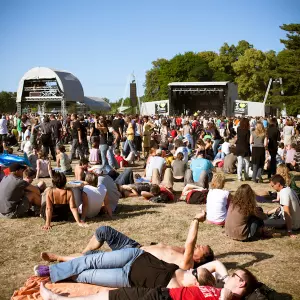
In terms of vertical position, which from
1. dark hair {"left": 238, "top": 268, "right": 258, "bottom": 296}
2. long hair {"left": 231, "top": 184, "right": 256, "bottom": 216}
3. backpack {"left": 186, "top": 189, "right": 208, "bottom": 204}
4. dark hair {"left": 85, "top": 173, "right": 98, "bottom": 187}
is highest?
dark hair {"left": 85, "top": 173, "right": 98, "bottom": 187}

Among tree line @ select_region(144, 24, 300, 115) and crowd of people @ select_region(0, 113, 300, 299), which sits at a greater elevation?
tree line @ select_region(144, 24, 300, 115)

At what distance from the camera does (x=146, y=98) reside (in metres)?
69.4

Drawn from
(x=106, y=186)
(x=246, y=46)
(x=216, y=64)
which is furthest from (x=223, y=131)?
(x=246, y=46)

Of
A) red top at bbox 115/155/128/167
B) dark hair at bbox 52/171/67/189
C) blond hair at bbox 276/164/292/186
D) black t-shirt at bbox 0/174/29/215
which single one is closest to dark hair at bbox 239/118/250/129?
blond hair at bbox 276/164/292/186

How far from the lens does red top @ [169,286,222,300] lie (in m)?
3.11

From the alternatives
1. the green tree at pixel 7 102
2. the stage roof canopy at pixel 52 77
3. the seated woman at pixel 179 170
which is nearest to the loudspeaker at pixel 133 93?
the stage roof canopy at pixel 52 77

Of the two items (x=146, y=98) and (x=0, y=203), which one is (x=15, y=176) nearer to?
(x=0, y=203)

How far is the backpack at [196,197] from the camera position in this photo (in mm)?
7664

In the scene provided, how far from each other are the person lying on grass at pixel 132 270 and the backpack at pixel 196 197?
3.69 meters

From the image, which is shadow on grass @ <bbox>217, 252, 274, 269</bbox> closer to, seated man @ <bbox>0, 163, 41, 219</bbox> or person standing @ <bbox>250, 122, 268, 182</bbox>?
seated man @ <bbox>0, 163, 41, 219</bbox>

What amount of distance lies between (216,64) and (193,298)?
6268 cm

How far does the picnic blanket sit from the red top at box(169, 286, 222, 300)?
2.87ft

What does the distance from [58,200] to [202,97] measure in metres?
41.7

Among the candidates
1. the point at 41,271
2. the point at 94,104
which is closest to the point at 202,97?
the point at 94,104
